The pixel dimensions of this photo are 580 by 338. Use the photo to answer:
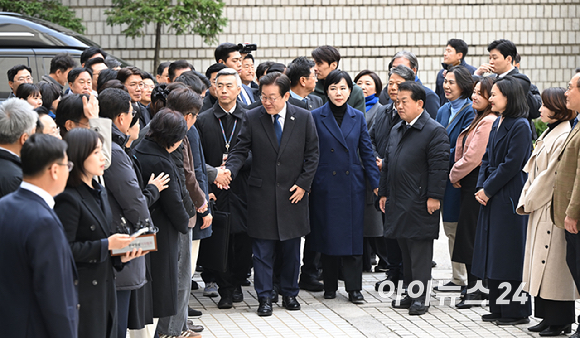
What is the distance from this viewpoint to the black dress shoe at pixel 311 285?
7.39 m

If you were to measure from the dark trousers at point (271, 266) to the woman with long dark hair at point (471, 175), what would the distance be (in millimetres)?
1486

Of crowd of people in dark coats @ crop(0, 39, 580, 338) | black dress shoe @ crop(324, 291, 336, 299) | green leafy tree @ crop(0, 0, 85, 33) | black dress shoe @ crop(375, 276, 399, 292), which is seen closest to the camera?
crowd of people in dark coats @ crop(0, 39, 580, 338)

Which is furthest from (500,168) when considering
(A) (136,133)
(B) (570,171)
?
(A) (136,133)

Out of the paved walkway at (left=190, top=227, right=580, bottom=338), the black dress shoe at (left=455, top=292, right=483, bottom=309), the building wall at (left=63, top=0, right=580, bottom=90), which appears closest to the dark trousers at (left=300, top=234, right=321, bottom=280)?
the paved walkway at (left=190, top=227, right=580, bottom=338)

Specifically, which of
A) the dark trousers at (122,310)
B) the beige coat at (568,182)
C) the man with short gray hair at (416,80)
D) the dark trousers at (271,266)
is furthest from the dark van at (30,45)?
the beige coat at (568,182)

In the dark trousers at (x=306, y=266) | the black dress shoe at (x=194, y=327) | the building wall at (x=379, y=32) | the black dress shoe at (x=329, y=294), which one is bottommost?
the black dress shoe at (x=329, y=294)

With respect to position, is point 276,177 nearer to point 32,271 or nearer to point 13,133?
point 13,133

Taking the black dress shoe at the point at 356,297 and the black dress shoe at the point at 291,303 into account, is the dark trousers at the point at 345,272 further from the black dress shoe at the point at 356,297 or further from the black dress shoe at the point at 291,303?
the black dress shoe at the point at 291,303

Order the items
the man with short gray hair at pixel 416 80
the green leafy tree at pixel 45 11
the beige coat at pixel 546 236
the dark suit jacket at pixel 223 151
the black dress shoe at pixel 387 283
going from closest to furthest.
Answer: the beige coat at pixel 546 236
the dark suit jacket at pixel 223 151
the black dress shoe at pixel 387 283
the man with short gray hair at pixel 416 80
the green leafy tree at pixel 45 11

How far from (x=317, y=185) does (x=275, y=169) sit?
1.96 feet

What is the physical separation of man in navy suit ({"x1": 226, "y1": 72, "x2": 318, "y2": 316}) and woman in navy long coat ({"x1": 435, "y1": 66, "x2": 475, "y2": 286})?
1437 millimetres

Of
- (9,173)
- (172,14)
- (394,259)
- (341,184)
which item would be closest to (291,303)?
(341,184)

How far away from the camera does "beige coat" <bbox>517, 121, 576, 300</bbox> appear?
5.71 m

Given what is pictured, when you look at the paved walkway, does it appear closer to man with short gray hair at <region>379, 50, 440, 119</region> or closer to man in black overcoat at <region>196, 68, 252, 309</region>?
man in black overcoat at <region>196, 68, 252, 309</region>
